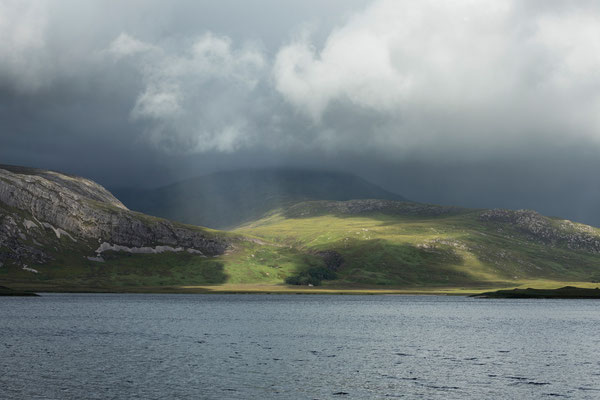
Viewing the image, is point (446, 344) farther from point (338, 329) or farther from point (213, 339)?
point (213, 339)

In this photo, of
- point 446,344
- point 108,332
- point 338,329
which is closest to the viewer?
point 446,344

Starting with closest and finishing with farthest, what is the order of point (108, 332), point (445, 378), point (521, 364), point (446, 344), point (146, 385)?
point (146, 385)
point (445, 378)
point (521, 364)
point (446, 344)
point (108, 332)

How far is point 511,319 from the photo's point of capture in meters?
171

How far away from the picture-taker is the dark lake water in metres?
63.0

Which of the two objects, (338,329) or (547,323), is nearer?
(338,329)

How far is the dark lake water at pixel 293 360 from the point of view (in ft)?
207

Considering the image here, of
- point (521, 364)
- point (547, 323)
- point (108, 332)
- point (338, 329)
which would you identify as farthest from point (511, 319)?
point (108, 332)

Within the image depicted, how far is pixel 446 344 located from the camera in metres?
106

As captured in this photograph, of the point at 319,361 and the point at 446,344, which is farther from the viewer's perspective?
the point at 446,344

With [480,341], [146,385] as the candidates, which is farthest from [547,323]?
[146,385]

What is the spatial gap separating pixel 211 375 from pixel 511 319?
408 ft

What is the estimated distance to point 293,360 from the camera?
8588cm

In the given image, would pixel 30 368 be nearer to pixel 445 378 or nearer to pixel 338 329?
pixel 445 378

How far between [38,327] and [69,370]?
6287 cm
